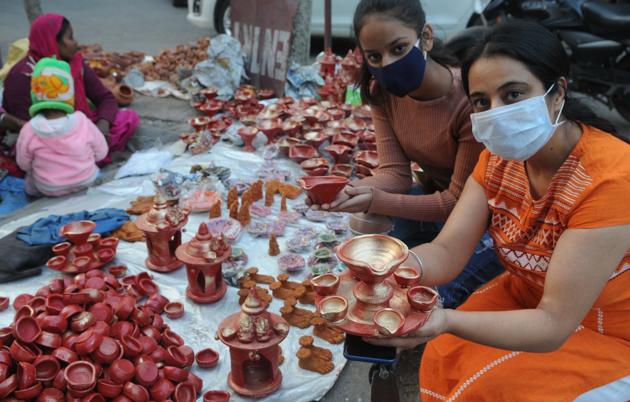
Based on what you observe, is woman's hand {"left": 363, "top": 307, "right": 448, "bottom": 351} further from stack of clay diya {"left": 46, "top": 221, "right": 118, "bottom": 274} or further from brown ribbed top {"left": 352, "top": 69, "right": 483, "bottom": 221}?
stack of clay diya {"left": 46, "top": 221, "right": 118, "bottom": 274}

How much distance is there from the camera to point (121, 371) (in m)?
1.70

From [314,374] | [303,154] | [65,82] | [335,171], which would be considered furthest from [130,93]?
[314,374]

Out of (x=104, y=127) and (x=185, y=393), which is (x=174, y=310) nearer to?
(x=185, y=393)

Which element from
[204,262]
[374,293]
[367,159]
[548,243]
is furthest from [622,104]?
[374,293]

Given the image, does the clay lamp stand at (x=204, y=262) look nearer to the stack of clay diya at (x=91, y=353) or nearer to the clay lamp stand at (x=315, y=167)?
the stack of clay diya at (x=91, y=353)

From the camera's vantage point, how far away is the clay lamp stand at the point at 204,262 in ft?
7.12

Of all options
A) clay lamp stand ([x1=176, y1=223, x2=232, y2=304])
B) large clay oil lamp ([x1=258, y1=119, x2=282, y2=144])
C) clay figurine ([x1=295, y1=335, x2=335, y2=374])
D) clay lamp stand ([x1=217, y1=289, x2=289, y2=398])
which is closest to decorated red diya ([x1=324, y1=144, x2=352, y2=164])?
large clay oil lamp ([x1=258, y1=119, x2=282, y2=144])

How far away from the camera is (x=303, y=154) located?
11.9 feet

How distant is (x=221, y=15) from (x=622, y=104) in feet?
16.3

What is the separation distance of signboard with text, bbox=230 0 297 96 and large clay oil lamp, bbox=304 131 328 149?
1.41 metres

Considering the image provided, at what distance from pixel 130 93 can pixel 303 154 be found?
2267mm

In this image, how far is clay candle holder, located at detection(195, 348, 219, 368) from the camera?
6.51 ft

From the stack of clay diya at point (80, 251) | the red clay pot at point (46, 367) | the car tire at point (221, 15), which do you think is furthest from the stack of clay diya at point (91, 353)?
the car tire at point (221, 15)

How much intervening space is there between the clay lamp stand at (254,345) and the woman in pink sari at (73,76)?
2.46 metres
